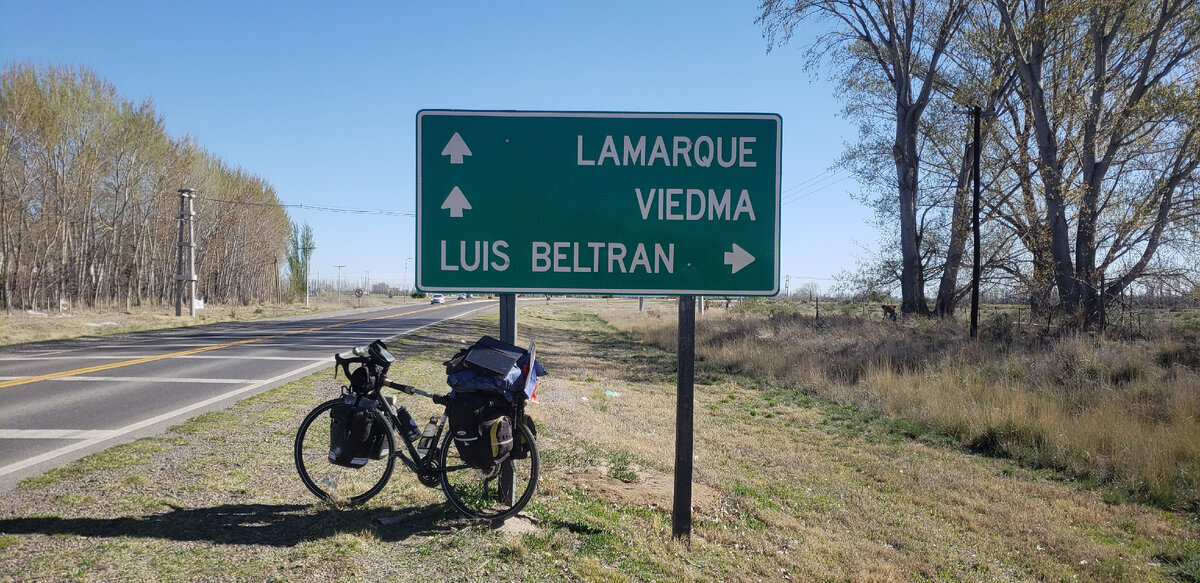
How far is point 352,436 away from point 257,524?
0.75 m

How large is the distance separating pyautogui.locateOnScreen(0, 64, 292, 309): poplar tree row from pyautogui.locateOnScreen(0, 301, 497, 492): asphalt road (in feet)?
63.6

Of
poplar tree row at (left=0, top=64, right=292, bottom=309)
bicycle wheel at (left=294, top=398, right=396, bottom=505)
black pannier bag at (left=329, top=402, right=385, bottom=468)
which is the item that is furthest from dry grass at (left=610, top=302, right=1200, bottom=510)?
poplar tree row at (left=0, top=64, right=292, bottom=309)

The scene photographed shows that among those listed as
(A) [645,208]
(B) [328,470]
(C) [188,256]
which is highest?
(C) [188,256]

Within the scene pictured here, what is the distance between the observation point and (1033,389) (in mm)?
11953

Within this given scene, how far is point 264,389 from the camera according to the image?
33.3ft

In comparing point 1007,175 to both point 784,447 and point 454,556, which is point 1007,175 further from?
point 454,556

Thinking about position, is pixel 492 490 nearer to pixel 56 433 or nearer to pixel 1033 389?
pixel 56 433

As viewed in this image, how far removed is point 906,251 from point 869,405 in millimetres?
17513

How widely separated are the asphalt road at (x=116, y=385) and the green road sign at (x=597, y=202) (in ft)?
12.6

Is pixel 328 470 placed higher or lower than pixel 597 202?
lower

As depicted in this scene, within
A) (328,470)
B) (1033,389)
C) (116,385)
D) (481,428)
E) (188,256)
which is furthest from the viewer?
(188,256)

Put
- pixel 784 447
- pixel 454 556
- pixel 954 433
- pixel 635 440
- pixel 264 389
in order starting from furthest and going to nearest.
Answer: pixel 264 389, pixel 954 433, pixel 784 447, pixel 635 440, pixel 454 556

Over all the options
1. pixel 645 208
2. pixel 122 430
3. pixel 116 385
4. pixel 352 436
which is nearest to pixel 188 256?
pixel 116 385

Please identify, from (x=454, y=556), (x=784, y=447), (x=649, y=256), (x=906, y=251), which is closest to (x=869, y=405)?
(x=784, y=447)
